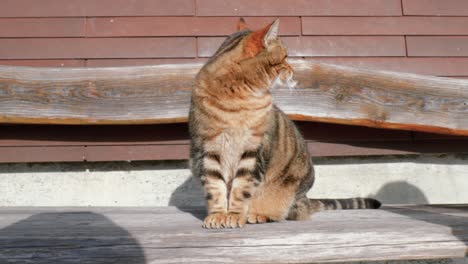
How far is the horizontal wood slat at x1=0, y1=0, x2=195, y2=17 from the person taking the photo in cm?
380

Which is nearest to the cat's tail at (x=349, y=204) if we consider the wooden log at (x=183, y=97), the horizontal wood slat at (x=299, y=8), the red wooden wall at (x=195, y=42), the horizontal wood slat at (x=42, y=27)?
the wooden log at (x=183, y=97)

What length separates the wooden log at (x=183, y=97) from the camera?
3.47 meters

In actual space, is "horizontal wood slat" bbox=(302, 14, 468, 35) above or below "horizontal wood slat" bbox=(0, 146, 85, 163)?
above

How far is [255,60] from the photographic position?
2.51 metres

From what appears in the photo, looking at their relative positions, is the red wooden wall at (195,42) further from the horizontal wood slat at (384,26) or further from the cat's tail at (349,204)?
the cat's tail at (349,204)

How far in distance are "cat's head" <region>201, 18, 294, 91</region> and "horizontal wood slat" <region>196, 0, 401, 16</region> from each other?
148 cm

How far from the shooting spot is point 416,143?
13.3ft

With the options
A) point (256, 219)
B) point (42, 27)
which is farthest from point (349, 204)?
point (42, 27)

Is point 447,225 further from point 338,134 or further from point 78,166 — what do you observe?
point 78,166

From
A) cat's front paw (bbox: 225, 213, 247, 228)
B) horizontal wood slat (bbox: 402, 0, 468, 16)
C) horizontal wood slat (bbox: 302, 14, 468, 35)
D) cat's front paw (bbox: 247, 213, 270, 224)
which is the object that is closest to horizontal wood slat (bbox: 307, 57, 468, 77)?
horizontal wood slat (bbox: 302, 14, 468, 35)

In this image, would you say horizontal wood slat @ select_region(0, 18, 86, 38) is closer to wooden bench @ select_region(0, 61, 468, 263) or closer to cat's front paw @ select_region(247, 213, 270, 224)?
wooden bench @ select_region(0, 61, 468, 263)

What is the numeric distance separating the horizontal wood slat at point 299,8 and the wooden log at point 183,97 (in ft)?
2.13

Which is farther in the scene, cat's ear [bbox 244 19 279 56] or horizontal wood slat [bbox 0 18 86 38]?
horizontal wood slat [bbox 0 18 86 38]

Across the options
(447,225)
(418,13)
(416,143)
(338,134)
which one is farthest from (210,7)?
(447,225)
